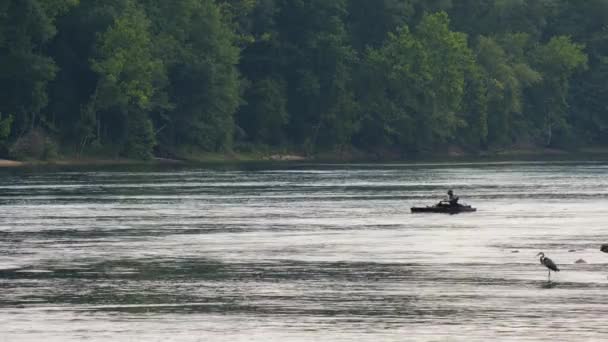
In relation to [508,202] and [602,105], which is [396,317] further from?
[602,105]

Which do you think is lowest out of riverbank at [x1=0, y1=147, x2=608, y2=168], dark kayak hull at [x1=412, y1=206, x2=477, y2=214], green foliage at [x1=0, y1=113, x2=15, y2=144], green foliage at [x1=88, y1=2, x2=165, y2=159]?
riverbank at [x1=0, y1=147, x2=608, y2=168]

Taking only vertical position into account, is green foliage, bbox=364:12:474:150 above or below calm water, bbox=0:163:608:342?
above

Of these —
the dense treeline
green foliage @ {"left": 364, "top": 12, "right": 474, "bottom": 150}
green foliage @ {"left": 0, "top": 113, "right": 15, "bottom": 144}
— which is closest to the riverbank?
the dense treeline

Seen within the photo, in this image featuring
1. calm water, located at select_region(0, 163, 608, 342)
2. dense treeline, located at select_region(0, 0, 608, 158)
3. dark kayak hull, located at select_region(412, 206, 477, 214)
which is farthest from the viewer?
dense treeline, located at select_region(0, 0, 608, 158)

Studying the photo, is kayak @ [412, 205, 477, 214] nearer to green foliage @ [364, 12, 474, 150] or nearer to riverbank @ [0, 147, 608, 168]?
riverbank @ [0, 147, 608, 168]

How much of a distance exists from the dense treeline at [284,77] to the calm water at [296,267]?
157 feet

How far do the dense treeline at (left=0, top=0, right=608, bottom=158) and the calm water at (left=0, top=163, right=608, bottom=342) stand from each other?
47844 mm

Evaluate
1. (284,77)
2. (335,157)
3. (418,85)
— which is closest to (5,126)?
(284,77)

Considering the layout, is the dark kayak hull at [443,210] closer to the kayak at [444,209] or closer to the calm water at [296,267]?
the kayak at [444,209]

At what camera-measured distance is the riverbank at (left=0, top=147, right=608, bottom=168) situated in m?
136

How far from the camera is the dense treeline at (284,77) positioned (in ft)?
444

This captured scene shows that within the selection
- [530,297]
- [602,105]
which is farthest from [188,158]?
[530,297]

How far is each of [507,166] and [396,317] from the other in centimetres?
10706

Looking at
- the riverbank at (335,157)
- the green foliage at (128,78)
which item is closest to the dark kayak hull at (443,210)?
the riverbank at (335,157)
